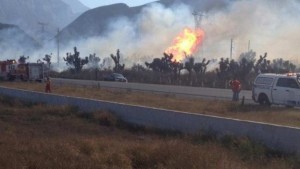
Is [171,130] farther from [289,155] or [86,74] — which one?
[86,74]

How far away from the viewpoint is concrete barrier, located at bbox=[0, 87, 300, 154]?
14.5 m

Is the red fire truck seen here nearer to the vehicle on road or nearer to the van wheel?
the vehicle on road

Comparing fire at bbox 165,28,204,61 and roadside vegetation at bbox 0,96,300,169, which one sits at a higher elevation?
fire at bbox 165,28,204,61

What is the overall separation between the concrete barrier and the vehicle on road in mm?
9709

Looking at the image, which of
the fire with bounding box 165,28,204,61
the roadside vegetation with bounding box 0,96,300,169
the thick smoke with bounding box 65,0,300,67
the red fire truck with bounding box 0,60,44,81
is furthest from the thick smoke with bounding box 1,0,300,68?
the roadside vegetation with bounding box 0,96,300,169

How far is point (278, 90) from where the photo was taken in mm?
28719

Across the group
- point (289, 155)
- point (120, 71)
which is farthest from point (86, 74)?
point (289, 155)

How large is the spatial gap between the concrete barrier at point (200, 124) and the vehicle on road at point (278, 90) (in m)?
9.71

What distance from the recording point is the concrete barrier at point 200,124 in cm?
1454

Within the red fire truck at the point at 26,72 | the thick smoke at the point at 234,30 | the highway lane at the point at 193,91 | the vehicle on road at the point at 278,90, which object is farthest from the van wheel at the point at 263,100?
the thick smoke at the point at 234,30

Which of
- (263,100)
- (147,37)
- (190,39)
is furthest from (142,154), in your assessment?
(147,37)

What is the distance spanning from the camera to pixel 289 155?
45.4 feet

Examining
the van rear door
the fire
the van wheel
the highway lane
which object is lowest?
the highway lane

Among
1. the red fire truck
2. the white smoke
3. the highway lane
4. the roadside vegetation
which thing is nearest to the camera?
the roadside vegetation
